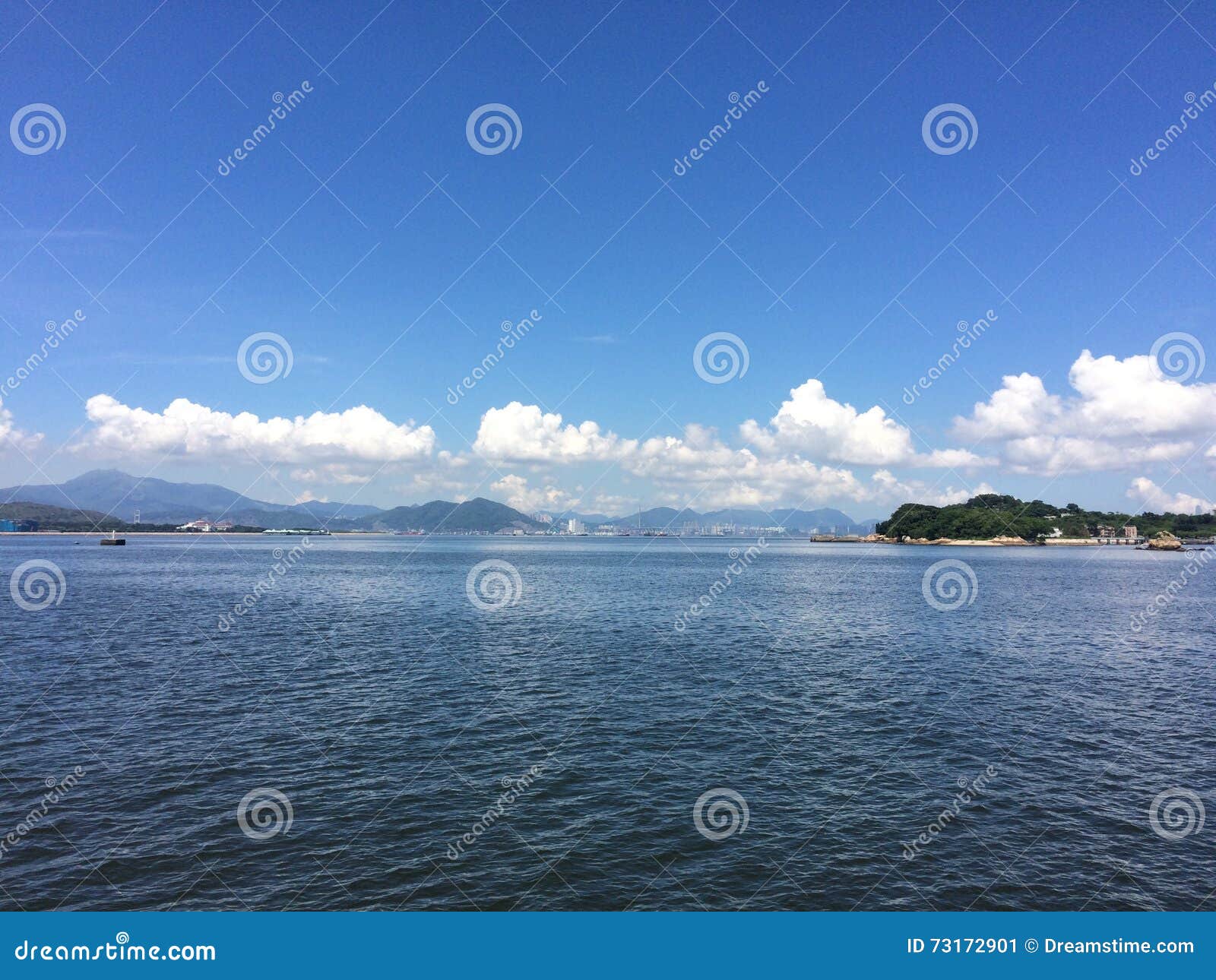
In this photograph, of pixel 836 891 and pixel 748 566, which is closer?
pixel 836 891

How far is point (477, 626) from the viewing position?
206ft

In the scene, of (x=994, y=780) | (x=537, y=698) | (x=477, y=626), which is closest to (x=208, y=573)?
(x=477, y=626)

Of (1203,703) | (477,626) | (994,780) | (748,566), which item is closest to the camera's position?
(994,780)

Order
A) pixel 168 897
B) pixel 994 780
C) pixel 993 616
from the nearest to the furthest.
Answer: pixel 168 897 → pixel 994 780 → pixel 993 616

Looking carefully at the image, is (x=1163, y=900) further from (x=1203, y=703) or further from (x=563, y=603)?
(x=563, y=603)

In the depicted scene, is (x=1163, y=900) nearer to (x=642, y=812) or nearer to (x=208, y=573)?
(x=642, y=812)

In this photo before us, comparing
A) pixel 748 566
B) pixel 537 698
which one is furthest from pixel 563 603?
pixel 748 566

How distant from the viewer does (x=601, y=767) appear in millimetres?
26641

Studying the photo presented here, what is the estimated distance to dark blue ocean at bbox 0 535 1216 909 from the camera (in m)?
18.2

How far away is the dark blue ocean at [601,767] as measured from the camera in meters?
18.2

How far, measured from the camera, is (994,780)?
25672mm

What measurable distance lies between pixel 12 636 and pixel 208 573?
7344 cm

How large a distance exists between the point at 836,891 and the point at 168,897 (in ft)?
59.8

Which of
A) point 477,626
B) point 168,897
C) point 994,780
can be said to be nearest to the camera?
point 168,897
